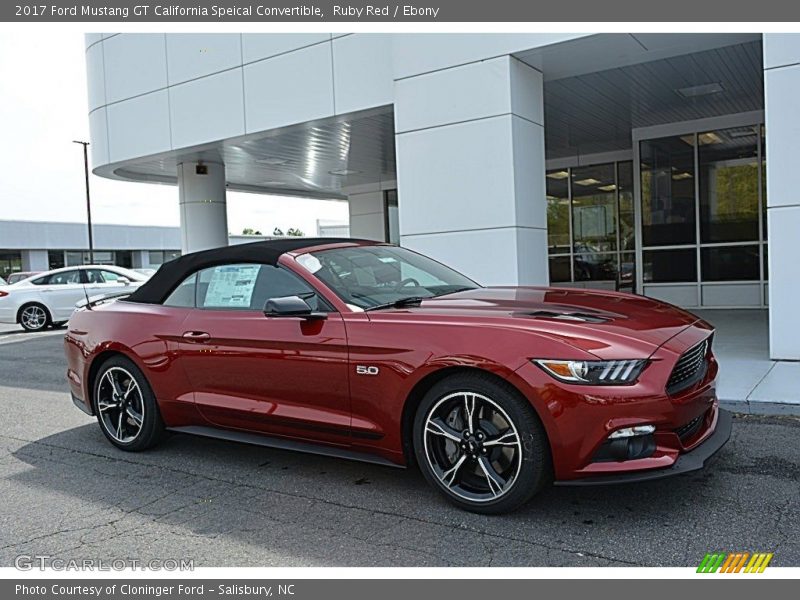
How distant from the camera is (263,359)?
443 cm

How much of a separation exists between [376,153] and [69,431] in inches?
430

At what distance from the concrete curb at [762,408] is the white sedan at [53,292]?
1379cm

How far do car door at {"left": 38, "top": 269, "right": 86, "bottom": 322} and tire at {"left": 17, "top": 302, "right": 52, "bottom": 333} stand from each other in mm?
194

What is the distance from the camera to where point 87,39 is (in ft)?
48.2

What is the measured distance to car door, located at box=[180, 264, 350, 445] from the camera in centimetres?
416

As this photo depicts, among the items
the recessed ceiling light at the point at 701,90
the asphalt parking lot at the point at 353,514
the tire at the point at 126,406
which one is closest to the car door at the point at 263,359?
the asphalt parking lot at the point at 353,514

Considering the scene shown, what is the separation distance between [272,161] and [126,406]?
36.5ft

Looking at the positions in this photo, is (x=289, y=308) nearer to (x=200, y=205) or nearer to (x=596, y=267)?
(x=200, y=205)

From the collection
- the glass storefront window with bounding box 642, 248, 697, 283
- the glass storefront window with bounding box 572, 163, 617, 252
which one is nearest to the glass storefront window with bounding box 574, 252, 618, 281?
the glass storefront window with bounding box 572, 163, 617, 252

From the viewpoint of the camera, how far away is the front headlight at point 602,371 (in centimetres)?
341

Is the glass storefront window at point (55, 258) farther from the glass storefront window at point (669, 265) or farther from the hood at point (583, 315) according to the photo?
the hood at point (583, 315)

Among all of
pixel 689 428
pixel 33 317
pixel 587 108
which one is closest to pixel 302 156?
pixel 587 108

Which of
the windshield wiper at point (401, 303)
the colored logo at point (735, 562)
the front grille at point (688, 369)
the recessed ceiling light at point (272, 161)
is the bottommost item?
the colored logo at point (735, 562)
